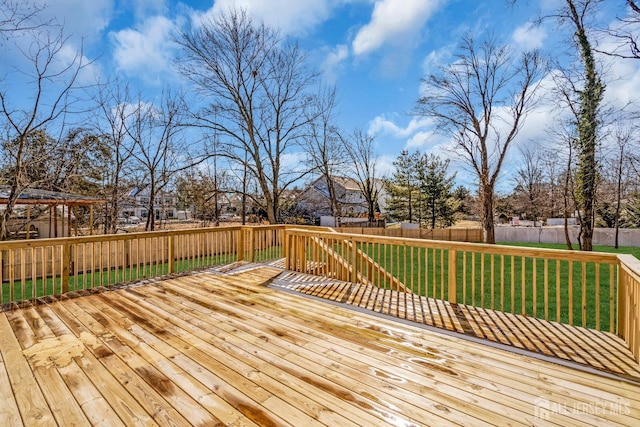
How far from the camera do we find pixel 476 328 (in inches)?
125

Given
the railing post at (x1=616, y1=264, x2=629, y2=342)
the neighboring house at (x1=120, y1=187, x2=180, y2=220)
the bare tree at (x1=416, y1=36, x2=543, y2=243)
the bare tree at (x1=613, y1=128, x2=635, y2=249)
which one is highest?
the bare tree at (x1=416, y1=36, x2=543, y2=243)

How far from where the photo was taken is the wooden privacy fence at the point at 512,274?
2.84 metres

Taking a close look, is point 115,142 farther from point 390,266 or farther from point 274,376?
point 274,376

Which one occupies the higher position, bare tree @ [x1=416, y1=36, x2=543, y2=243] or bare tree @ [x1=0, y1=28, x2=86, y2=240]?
bare tree @ [x1=416, y1=36, x2=543, y2=243]

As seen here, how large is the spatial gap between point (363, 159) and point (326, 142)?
3.62 m

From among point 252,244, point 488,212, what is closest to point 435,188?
point 488,212

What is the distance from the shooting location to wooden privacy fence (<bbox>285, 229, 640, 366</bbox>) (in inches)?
112

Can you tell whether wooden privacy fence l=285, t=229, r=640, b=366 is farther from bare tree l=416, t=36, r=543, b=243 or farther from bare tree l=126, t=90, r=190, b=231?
bare tree l=126, t=90, r=190, b=231

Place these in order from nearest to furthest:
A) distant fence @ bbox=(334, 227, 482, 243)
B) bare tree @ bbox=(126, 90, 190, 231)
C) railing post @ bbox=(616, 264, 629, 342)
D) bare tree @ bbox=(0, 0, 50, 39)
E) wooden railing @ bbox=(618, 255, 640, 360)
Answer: wooden railing @ bbox=(618, 255, 640, 360) → railing post @ bbox=(616, 264, 629, 342) → bare tree @ bbox=(0, 0, 50, 39) → bare tree @ bbox=(126, 90, 190, 231) → distant fence @ bbox=(334, 227, 482, 243)

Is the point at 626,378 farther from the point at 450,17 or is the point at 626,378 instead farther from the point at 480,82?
the point at 480,82

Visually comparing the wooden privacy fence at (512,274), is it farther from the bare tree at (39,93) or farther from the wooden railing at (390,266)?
the bare tree at (39,93)

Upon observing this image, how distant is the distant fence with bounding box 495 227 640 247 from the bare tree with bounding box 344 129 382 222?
8168 millimetres

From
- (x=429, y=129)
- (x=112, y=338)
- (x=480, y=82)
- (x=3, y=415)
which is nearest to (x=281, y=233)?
(x=112, y=338)

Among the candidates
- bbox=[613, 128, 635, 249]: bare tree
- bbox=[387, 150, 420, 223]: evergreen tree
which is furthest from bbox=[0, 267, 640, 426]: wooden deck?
bbox=[387, 150, 420, 223]: evergreen tree
